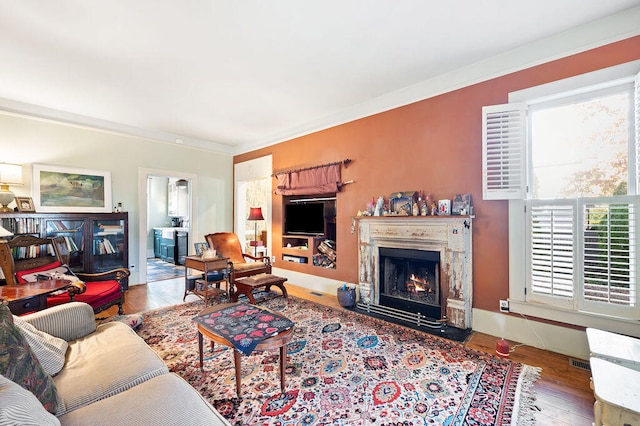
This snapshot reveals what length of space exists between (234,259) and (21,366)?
11.4ft

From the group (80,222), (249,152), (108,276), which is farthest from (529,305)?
(80,222)

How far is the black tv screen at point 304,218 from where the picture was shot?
4727 mm

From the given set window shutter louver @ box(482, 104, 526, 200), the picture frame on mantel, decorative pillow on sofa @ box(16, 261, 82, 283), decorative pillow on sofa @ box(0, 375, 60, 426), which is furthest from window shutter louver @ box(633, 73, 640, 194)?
the picture frame on mantel

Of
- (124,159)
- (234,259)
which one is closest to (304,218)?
(234,259)

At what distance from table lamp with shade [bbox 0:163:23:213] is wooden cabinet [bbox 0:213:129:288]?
158 millimetres

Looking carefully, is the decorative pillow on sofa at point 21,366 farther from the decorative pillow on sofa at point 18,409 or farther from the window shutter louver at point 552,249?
the window shutter louver at point 552,249

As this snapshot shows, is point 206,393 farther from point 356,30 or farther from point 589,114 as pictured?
point 589,114

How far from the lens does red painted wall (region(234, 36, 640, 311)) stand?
8.81 feet

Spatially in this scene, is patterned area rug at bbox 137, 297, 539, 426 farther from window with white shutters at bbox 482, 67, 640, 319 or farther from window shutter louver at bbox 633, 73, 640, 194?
window shutter louver at bbox 633, 73, 640, 194

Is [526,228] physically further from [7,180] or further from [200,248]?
[7,180]

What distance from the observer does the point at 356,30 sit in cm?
242

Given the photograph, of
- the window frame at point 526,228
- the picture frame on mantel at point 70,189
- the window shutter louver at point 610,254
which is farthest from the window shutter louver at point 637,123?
the picture frame on mantel at point 70,189

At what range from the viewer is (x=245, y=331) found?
193 cm

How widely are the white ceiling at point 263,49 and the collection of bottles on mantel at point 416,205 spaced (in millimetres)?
1234
